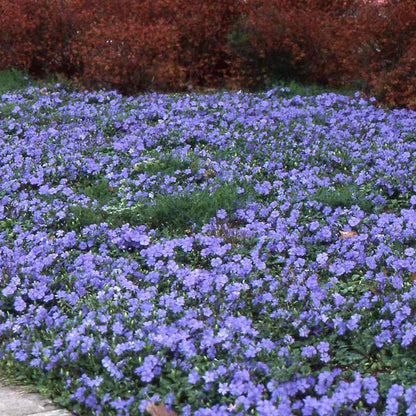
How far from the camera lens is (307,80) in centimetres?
891

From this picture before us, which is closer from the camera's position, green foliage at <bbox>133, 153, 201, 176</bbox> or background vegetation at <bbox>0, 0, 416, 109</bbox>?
green foliage at <bbox>133, 153, 201, 176</bbox>

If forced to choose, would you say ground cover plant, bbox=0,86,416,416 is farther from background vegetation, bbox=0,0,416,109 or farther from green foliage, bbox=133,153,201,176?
background vegetation, bbox=0,0,416,109

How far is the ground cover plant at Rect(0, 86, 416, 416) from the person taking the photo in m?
2.89

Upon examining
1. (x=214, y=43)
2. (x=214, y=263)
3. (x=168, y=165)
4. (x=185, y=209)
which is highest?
(x=214, y=43)

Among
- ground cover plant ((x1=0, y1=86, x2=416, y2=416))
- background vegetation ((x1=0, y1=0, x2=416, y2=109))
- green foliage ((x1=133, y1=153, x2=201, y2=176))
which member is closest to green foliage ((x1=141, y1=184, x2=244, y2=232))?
ground cover plant ((x1=0, y1=86, x2=416, y2=416))

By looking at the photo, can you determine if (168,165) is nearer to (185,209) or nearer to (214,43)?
(185,209)

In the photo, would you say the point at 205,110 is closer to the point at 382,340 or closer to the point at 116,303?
the point at 116,303

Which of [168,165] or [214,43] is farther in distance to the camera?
[214,43]

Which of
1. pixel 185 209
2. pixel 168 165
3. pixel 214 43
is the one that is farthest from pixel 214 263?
pixel 214 43

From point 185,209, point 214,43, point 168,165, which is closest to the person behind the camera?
point 185,209

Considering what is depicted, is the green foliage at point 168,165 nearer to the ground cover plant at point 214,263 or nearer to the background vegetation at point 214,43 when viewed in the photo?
the ground cover plant at point 214,263

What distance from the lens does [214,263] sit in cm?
380

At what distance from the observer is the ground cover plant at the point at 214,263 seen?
2895mm

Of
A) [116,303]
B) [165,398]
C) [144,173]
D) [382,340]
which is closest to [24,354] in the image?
[116,303]
